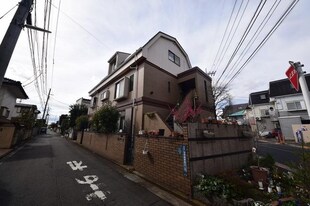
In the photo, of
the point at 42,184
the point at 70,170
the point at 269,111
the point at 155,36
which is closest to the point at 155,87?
the point at 155,36

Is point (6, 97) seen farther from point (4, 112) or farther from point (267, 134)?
point (267, 134)

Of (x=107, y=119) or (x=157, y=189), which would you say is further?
(x=107, y=119)

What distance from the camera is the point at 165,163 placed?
4.91 m

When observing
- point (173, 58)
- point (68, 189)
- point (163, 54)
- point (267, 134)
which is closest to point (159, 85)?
point (163, 54)

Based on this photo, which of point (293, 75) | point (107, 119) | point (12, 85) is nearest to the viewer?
point (293, 75)

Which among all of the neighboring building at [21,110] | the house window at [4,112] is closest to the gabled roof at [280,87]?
the house window at [4,112]

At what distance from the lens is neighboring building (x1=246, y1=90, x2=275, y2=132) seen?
84.8ft

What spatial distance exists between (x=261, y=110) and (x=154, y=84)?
1093 inches

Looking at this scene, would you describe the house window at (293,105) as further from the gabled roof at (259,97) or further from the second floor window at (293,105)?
the gabled roof at (259,97)

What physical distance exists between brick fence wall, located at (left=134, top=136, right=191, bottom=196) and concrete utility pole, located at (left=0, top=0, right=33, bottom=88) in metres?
4.81

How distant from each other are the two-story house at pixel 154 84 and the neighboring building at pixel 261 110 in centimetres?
2104

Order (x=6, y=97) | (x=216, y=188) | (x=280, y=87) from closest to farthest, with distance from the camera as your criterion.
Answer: (x=216, y=188), (x=6, y=97), (x=280, y=87)

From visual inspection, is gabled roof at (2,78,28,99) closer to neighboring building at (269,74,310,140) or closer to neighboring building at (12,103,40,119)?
neighboring building at (12,103,40,119)

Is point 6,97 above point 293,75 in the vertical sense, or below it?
above
